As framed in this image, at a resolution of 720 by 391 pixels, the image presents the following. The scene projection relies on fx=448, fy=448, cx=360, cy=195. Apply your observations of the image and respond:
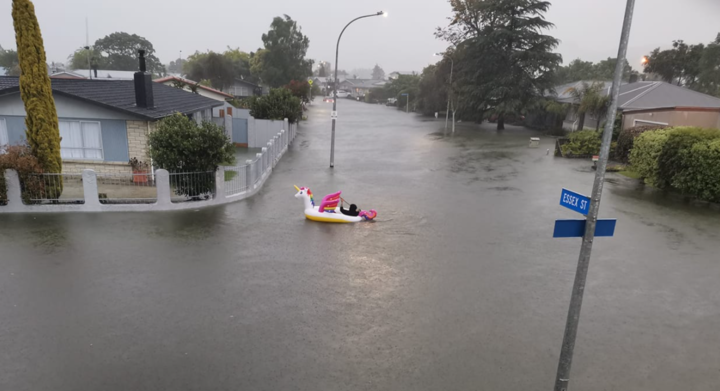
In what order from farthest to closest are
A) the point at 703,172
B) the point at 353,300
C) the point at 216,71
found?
the point at 216,71 → the point at 703,172 → the point at 353,300

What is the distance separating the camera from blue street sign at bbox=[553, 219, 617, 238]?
5.62m

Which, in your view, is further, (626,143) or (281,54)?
(281,54)

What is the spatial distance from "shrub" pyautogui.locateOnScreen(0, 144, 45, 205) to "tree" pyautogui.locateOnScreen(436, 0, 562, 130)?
3746cm

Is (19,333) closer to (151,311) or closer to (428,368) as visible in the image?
(151,311)

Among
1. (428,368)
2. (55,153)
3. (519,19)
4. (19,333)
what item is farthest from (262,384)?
(519,19)

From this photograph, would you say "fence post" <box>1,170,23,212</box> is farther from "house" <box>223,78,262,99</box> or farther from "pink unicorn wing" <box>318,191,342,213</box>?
"house" <box>223,78,262,99</box>

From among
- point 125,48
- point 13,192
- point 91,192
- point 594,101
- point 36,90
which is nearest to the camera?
point 13,192

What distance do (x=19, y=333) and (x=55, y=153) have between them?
908 centimetres

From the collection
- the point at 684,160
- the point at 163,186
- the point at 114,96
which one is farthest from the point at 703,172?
the point at 114,96

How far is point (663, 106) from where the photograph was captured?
31.1 metres

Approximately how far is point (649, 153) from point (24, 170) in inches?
928

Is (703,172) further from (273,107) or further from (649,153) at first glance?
(273,107)

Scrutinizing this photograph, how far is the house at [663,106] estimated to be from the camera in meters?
26.0

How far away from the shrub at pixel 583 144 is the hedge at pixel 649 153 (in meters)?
6.14
